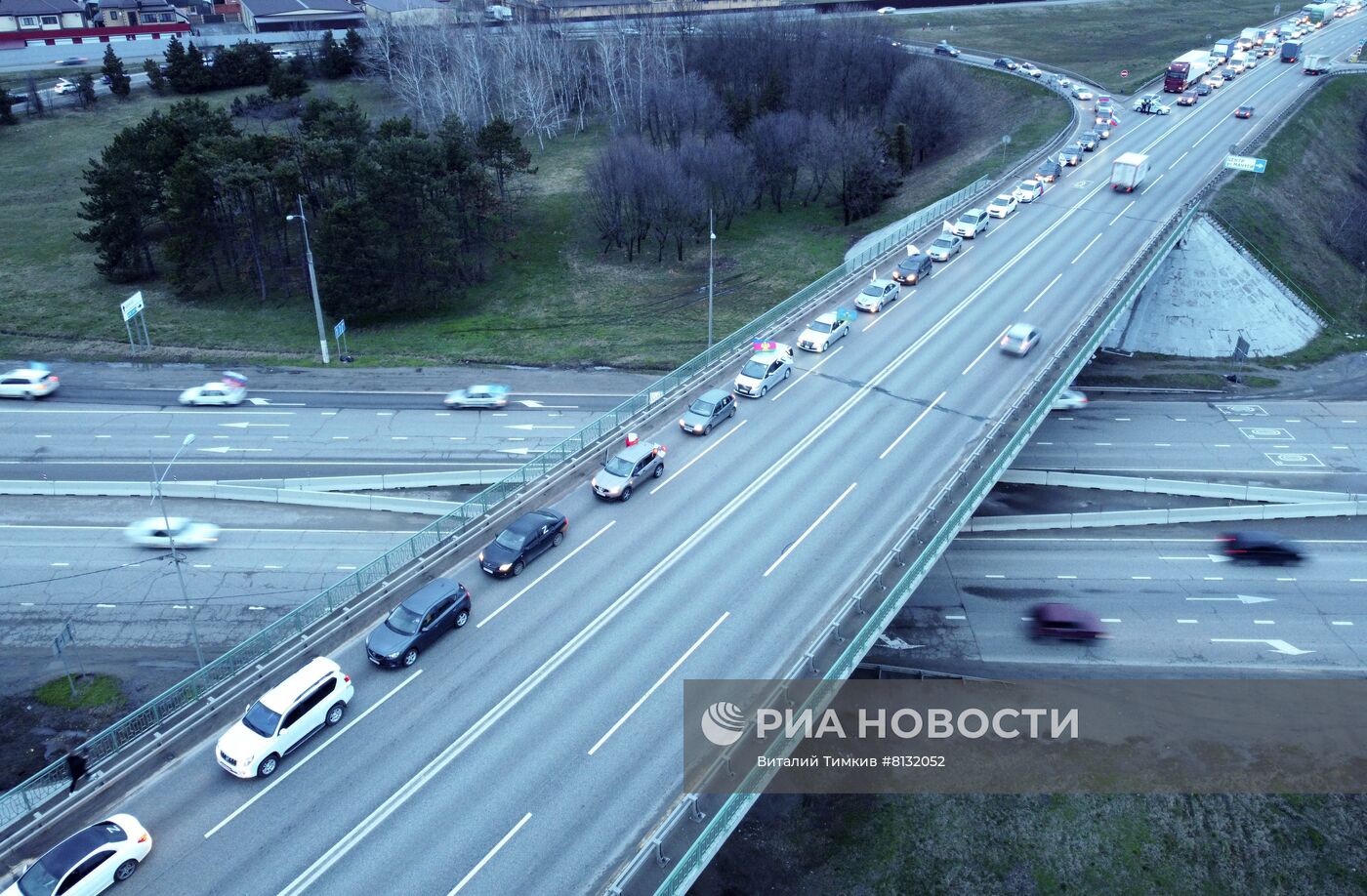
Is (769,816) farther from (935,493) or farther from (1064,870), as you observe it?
(935,493)

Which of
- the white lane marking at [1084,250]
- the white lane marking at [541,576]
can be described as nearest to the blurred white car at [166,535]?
the white lane marking at [541,576]

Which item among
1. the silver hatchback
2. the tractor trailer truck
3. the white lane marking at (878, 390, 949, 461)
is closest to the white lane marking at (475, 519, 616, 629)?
the silver hatchback

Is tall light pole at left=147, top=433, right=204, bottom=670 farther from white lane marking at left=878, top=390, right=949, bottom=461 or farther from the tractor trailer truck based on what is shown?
the tractor trailer truck

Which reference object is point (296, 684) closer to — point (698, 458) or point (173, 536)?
point (698, 458)

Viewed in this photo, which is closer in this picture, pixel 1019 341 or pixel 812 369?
pixel 812 369

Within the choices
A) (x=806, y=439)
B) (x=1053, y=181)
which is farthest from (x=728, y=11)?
(x=806, y=439)

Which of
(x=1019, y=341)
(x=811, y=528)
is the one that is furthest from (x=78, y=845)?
(x=1019, y=341)
